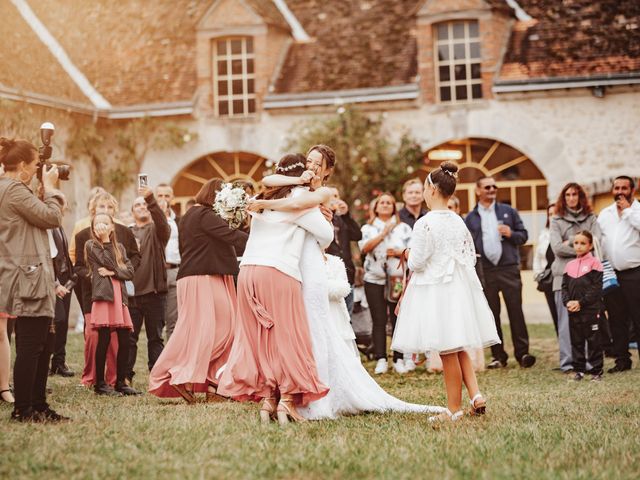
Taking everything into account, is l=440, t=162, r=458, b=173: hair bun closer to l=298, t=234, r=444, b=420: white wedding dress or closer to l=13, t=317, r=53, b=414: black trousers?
l=298, t=234, r=444, b=420: white wedding dress

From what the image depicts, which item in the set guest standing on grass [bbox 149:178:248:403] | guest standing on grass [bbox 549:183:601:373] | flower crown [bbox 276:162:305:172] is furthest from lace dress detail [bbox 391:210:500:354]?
guest standing on grass [bbox 549:183:601:373]

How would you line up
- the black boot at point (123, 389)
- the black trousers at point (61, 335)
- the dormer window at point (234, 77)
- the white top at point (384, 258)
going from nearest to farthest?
the black boot at point (123, 389) → the black trousers at point (61, 335) → the white top at point (384, 258) → the dormer window at point (234, 77)

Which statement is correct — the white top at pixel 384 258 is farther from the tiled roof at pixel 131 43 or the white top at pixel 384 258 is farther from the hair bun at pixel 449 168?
the tiled roof at pixel 131 43

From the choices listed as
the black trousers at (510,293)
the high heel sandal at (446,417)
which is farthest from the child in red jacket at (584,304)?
the high heel sandal at (446,417)

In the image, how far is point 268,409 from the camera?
7.35 m

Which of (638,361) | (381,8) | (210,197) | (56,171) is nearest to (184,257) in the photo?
(210,197)

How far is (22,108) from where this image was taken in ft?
62.5

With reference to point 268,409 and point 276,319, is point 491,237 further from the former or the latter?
point 268,409

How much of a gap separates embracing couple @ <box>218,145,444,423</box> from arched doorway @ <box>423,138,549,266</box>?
1368cm

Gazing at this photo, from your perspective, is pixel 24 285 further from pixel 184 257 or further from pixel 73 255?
pixel 73 255

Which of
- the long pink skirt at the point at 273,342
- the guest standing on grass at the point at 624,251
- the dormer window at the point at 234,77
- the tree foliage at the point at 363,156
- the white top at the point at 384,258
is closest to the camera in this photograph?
the long pink skirt at the point at 273,342

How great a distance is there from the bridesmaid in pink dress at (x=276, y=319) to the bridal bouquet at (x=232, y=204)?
0.65m

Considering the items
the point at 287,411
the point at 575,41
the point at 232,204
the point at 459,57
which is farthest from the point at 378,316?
the point at 575,41

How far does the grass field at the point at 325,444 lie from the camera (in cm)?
543
